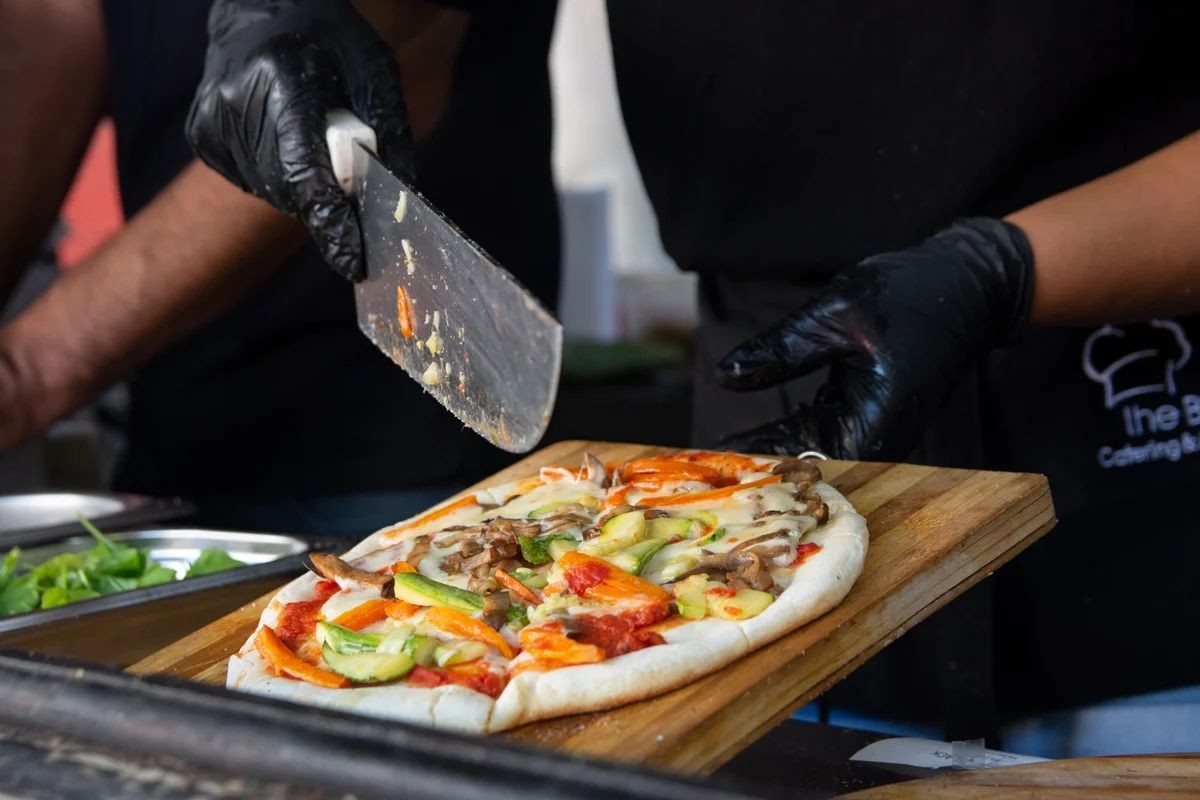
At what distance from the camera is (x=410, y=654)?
4.40 feet

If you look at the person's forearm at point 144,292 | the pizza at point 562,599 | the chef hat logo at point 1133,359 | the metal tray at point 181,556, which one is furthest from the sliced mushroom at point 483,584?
the person's forearm at point 144,292

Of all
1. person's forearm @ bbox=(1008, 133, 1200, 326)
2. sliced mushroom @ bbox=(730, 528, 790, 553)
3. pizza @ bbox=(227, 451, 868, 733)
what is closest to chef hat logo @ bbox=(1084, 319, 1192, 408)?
person's forearm @ bbox=(1008, 133, 1200, 326)

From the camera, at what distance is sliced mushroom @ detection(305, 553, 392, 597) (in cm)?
157

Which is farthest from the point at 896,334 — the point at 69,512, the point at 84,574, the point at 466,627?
the point at 69,512

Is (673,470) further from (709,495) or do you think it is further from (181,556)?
(181,556)

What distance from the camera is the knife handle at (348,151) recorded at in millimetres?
1886

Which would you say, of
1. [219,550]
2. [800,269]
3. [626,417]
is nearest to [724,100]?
[800,269]

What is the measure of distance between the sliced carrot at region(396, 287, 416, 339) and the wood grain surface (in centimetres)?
87

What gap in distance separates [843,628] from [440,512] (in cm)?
68

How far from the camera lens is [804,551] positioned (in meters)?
1.55

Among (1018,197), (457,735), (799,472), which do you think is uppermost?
(1018,197)

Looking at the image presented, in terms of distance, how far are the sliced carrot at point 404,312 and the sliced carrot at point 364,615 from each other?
1.45 feet

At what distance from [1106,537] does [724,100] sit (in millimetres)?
988

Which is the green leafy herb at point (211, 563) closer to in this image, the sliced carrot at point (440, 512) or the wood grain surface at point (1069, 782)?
the sliced carrot at point (440, 512)
